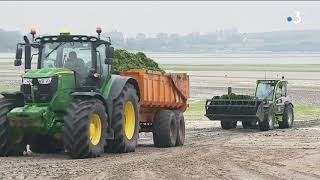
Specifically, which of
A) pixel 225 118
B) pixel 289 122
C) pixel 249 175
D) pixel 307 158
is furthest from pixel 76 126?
pixel 289 122

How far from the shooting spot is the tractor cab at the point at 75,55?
1623 centimetres

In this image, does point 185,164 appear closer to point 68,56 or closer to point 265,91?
point 68,56

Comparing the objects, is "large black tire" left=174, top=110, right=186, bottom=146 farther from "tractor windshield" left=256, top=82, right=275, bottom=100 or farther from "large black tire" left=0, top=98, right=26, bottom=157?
"tractor windshield" left=256, top=82, right=275, bottom=100

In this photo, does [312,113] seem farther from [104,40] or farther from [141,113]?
[104,40]

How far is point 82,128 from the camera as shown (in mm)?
14648

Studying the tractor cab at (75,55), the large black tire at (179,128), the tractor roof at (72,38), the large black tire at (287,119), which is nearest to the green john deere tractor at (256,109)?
the large black tire at (287,119)

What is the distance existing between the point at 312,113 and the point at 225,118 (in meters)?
11.4

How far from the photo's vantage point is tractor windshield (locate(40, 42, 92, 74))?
16.2 meters

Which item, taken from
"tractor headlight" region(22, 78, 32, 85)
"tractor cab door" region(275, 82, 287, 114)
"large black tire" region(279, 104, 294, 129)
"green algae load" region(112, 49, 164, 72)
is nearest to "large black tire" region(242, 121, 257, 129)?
"tractor cab door" region(275, 82, 287, 114)

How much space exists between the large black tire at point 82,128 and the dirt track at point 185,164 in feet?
0.87

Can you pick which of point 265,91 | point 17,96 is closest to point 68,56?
point 17,96

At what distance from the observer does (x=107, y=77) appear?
16797 mm

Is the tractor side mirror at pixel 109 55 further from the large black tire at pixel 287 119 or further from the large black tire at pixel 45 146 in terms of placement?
the large black tire at pixel 287 119

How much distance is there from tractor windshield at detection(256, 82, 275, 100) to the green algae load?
35.0ft
